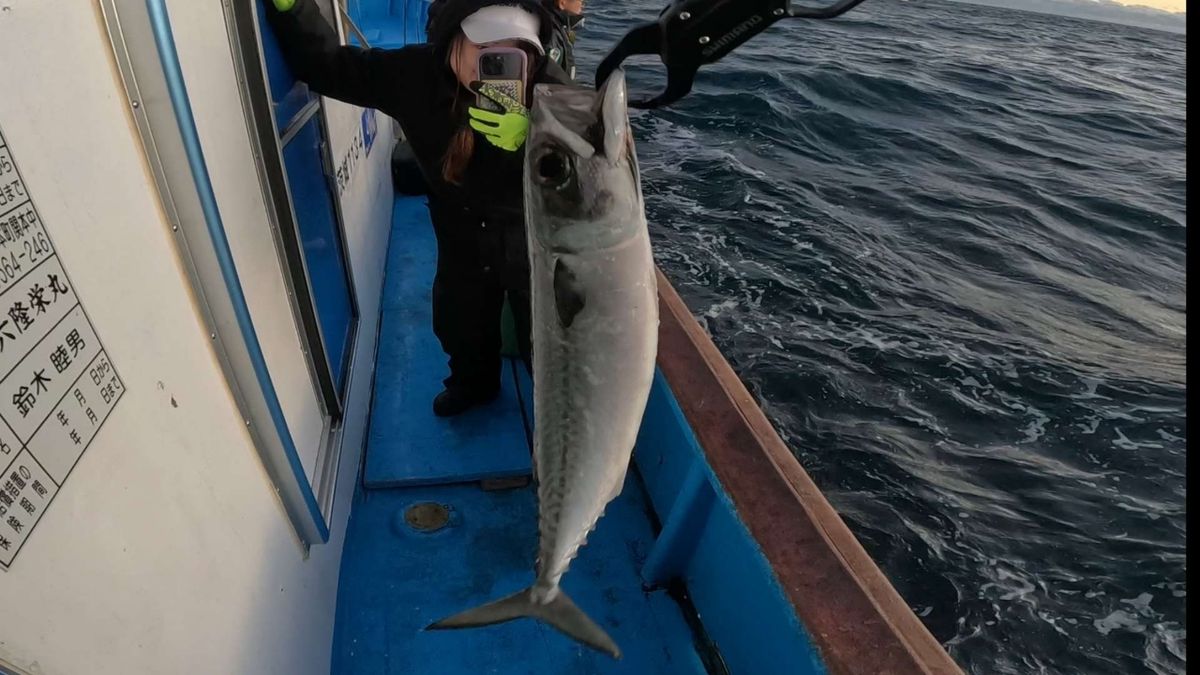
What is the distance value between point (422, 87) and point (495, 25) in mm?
464

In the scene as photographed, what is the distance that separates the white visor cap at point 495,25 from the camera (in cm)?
237

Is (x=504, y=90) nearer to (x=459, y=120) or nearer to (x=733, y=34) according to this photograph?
(x=459, y=120)

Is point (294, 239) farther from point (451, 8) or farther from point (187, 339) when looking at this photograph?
point (451, 8)

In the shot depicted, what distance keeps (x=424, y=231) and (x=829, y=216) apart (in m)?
5.36

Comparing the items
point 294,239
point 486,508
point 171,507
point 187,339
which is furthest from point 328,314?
point 171,507

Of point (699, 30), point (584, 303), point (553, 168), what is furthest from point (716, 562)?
point (699, 30)

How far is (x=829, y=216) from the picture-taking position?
28.5ft

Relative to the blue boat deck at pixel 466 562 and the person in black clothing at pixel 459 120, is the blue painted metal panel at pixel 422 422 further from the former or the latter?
the person in black clothing at pixel 459 120

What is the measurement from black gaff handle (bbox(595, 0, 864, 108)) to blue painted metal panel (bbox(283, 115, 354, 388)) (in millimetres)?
1139

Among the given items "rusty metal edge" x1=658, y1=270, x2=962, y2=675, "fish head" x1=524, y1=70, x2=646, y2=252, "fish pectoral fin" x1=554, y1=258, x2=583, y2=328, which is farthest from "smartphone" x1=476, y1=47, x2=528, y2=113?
"rusty metal edge" x1=658, y1=270, x2=962, y2=675

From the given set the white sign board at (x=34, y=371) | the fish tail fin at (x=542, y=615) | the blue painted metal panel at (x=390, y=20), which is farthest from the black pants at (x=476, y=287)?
the blue painted metal panel at (x=390, y=20)

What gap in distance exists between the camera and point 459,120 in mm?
2688

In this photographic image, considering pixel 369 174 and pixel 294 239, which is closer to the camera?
pixel 294 239

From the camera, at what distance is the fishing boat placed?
1023mm
